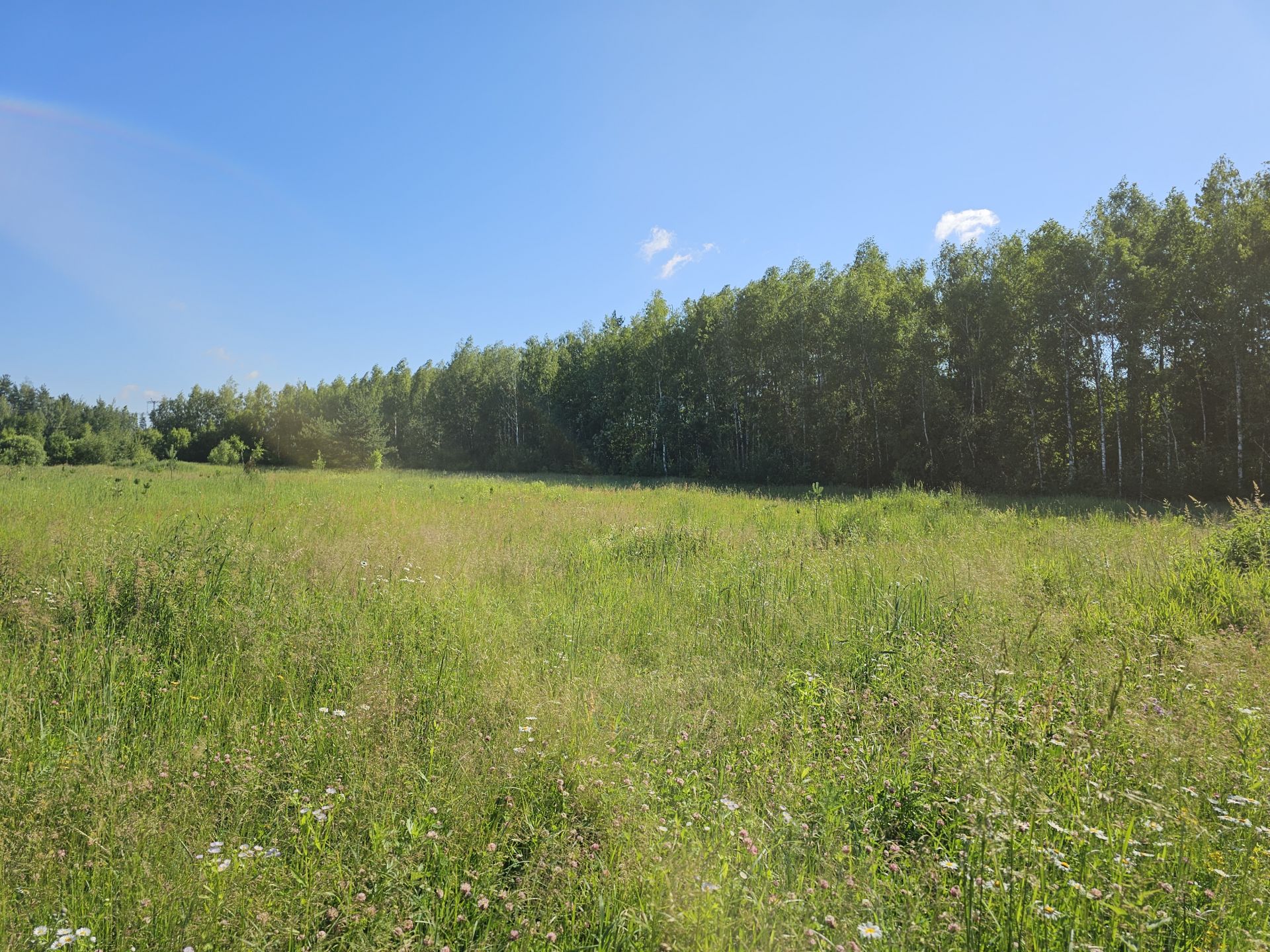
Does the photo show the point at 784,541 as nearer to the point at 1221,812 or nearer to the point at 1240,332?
the point at 1221,812

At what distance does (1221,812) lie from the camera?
98.2 inches

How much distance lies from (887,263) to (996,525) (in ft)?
89.5

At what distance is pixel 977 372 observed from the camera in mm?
24812

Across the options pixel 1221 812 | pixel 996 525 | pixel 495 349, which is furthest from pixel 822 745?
pixel 495 349

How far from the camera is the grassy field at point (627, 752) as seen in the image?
207cm

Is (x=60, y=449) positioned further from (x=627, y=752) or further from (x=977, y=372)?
(x=977, y=372)

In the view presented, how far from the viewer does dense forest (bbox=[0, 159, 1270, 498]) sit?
19047mm

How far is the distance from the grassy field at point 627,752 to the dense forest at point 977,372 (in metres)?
17.7

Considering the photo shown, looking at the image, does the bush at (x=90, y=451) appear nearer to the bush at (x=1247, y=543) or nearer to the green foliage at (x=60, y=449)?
the green foliage at (x=60, y=449)

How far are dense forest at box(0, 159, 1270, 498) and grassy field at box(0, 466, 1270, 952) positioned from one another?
1767 cm

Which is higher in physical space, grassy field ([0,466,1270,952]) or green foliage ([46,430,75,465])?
green foliage ([46,430,75,465])

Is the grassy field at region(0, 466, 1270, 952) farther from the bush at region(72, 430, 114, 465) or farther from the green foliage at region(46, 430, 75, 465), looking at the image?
the bush at region(72, 430, 114, 465)

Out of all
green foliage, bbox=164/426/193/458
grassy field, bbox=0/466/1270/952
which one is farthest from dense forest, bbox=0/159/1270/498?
grassy field, bbox=0/466/1270/952

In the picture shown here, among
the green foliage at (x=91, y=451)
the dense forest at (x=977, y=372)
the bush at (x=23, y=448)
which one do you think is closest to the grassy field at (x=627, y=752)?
the dense forest at (x=977, y=372)
